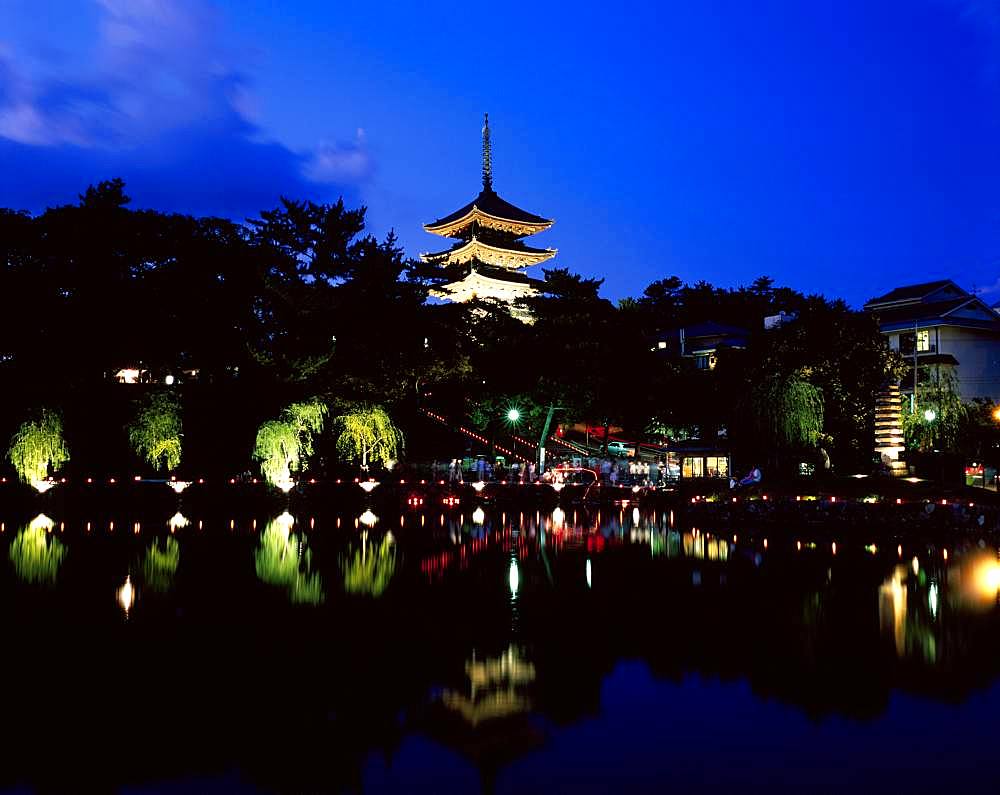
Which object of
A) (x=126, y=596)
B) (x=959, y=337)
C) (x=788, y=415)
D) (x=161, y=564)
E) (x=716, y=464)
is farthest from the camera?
(x=959, y=337)

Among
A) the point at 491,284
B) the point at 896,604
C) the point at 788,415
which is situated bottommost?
the point at 896,604

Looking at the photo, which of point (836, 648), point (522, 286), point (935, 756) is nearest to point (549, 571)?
point (836, 648)

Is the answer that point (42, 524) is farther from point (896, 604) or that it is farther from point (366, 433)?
point (896, 604)

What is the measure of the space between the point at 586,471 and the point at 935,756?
82.9 feet

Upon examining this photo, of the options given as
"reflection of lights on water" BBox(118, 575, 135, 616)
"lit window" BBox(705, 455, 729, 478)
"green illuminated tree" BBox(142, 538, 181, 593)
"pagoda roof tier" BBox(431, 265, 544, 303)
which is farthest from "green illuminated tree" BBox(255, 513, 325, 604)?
"pagoda roof tier" BBox(431, 265, 544, 303)

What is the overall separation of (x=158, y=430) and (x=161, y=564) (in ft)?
37.8

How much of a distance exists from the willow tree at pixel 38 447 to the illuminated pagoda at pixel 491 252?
29331 millimetres

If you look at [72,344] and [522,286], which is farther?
[522,286]

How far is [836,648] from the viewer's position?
8.87 metres

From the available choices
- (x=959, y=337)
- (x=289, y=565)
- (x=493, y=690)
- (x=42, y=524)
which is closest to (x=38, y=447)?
(x=42, y=524)

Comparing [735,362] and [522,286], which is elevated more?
[522,286]

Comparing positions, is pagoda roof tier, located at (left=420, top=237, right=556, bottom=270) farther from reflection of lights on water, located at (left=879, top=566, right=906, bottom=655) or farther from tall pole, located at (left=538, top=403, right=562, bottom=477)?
reflection of lights on water, located at (left=879, top=566, right=906, bottom=655)

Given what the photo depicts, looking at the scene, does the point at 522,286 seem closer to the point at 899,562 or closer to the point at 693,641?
the point at 899,562

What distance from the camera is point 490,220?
53125 mm
